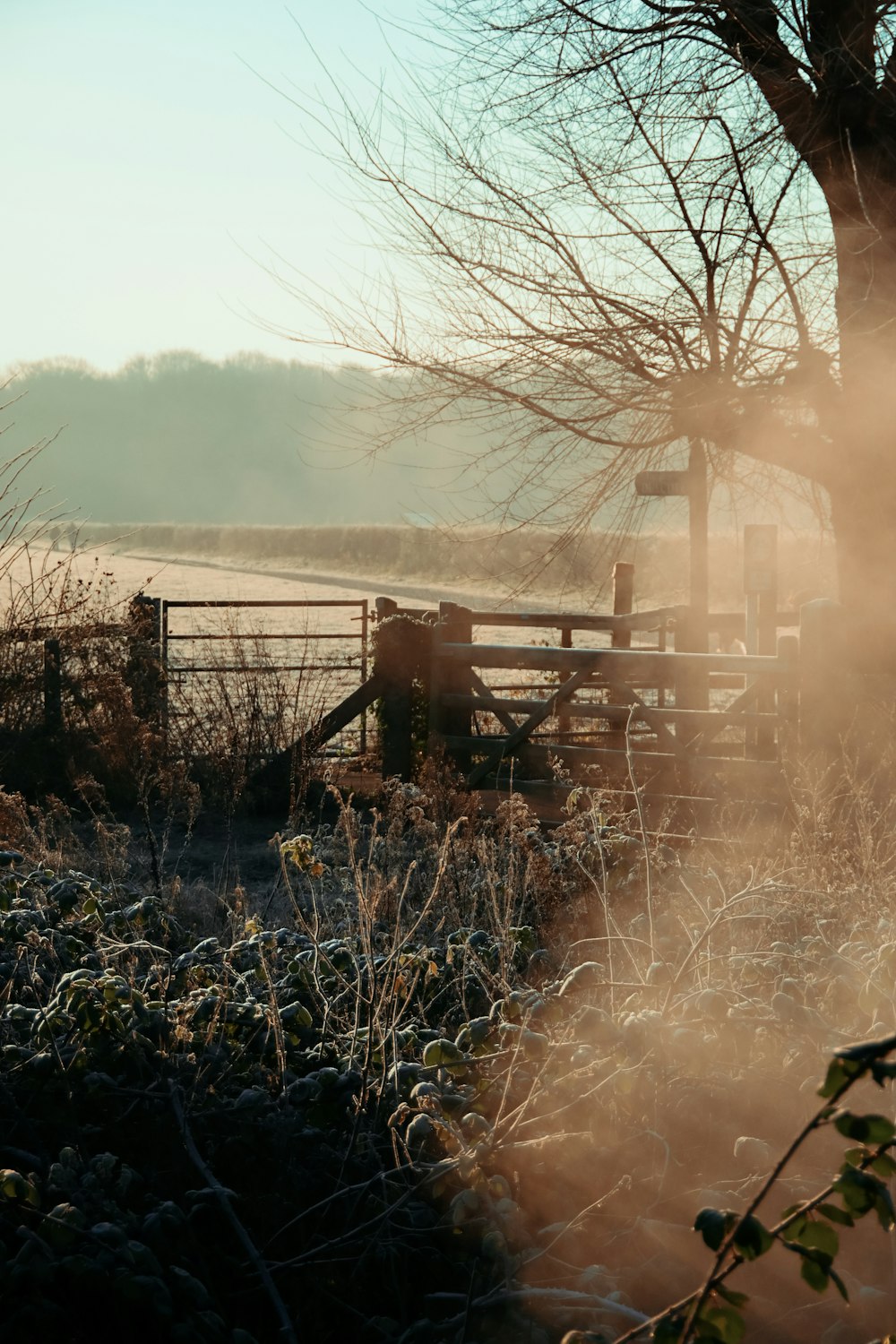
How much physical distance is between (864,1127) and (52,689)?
9.11 m

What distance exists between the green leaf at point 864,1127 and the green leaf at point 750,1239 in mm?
143

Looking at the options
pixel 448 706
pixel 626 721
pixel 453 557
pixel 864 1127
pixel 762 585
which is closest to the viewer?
pixel 864 1127

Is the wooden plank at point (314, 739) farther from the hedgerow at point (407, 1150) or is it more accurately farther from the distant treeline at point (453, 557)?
the hedgerow at point (407, 1150)

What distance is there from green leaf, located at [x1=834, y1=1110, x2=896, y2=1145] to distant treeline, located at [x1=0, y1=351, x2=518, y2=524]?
98.0m

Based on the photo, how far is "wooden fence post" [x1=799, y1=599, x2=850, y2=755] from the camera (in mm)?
6340

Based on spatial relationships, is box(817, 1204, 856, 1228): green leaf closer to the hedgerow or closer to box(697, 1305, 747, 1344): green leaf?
box(697, 1305, 747, 1344): green leaf

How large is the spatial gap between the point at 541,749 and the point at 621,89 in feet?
14.4

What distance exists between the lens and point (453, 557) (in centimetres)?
1784

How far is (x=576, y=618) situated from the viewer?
10.6 meters

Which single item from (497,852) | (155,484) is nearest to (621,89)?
(497,852)

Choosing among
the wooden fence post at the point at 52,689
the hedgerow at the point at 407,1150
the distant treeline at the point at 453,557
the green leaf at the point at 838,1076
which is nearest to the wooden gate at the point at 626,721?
the distant treeline at the point at 453,557

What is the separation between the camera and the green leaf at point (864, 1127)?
1.08 m

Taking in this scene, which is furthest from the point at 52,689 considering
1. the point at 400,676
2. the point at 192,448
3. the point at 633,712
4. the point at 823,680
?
the point at 192,448

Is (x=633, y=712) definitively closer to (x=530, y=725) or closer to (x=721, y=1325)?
(x=530, y=725)
